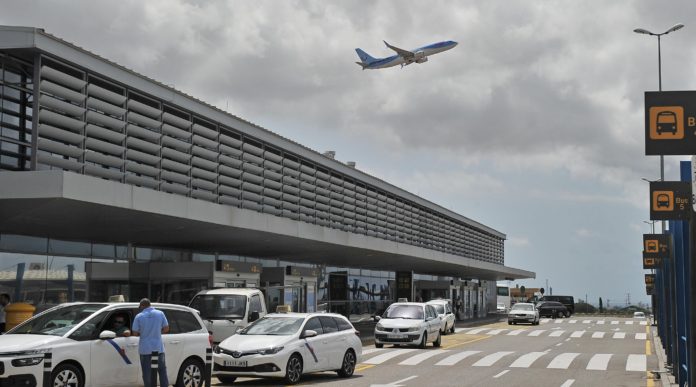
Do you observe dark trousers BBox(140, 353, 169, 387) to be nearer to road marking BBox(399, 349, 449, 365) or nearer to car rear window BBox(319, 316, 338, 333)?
car rear window BBox(319, 316, 338, 333)

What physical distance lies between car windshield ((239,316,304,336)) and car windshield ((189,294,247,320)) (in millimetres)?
3553

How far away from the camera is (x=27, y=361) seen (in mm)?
12672

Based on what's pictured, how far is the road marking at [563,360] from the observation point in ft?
76.8

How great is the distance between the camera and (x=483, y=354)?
27594mm

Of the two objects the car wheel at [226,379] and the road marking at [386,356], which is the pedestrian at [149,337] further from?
the road marking at [386,356]

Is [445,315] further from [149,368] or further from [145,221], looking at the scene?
[149,368]

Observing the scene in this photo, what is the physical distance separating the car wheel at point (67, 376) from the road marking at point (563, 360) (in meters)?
13.8

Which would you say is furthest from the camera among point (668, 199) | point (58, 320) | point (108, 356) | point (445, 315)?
point (445, 315)

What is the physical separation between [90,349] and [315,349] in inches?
242

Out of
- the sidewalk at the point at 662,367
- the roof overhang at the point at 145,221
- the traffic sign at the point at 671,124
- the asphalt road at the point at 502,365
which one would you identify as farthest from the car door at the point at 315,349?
the traffic sign at the point at 671,124

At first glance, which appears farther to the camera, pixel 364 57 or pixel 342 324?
pixel 364 57

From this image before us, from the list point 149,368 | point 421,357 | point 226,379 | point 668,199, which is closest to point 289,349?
point 226,379

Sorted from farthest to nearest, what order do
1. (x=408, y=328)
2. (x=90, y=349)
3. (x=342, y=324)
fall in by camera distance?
1. (x=408, y=328)
2. (x=342, y=324)
3. (x=90, y=349)

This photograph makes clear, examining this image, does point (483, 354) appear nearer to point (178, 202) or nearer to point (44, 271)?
point (178, 202)
